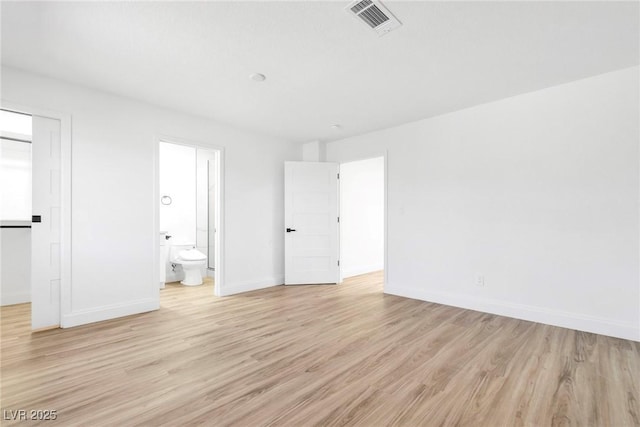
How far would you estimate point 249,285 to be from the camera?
4660 millimetres

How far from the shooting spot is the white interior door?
2.95 m

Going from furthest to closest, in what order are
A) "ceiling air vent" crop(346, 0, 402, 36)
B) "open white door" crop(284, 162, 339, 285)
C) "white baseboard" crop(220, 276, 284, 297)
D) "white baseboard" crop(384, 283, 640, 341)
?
"open white door" crop(284, 162, 339, 285) < "white baseboard" crop(220, 276, 284, 297) < "white baseboard" crop(384, 283, 640, 341) < "ceiling air vent" crop(346, 0, 402, 36)

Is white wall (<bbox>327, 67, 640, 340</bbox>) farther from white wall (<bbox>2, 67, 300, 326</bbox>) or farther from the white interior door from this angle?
the white interior door

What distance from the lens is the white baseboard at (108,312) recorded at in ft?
10.1

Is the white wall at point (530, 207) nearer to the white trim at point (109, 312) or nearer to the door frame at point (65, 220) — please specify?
the white trim at point (109, 312)

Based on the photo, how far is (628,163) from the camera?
277cm

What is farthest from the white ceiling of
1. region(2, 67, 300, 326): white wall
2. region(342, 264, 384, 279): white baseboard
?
region(342, 264, 384, 279): white baseboard

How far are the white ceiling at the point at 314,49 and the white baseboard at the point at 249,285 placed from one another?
256 cm

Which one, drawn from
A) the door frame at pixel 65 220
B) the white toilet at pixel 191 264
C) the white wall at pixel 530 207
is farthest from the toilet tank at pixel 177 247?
the white wall at pixel 530 207

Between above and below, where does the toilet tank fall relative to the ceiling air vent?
below

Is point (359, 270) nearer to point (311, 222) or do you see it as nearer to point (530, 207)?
point (311, 222)

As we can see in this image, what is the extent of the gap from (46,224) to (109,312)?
1114mm

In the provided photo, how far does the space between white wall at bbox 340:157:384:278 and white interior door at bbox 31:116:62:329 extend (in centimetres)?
386

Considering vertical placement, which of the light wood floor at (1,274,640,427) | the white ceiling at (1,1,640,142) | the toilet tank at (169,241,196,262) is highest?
the white ceiling at (1,1,640,142)
